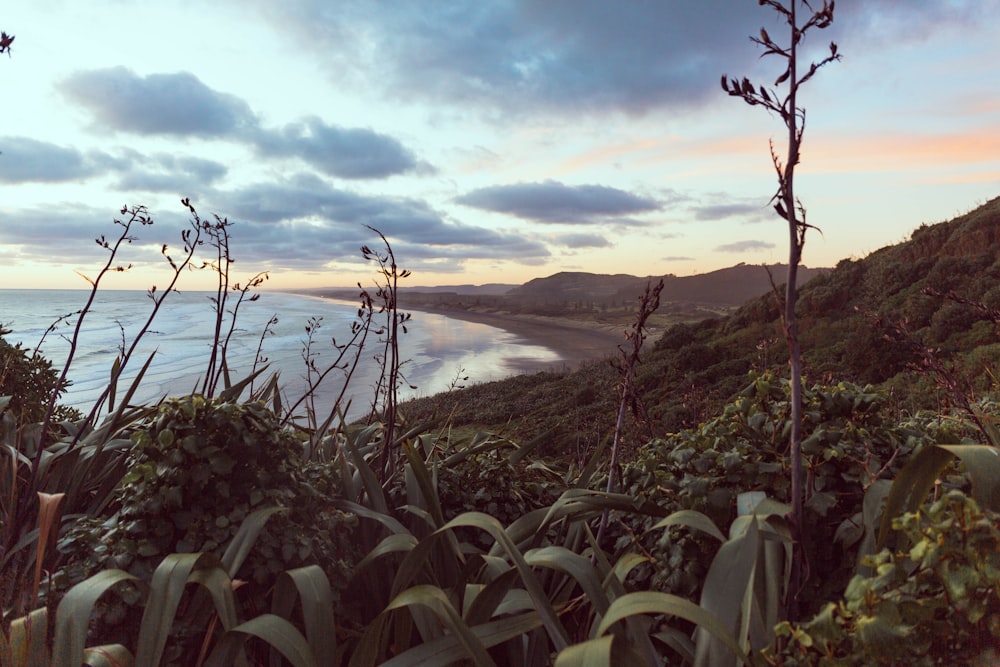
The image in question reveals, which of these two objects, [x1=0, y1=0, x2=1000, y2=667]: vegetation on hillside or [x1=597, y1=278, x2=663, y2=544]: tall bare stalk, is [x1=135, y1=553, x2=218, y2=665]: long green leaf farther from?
[x1=597, y1=278, x2=663, y2=544]: tall bare stalk

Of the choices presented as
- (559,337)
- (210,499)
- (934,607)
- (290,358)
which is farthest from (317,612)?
(559,337)

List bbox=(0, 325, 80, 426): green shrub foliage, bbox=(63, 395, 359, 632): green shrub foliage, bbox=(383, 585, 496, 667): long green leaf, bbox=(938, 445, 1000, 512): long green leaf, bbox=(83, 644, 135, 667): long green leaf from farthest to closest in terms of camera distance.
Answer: bbox=(0, 325, 80, 426): green shrub foliage < bbox=(63, 395, 359, 632): green shrub foliage < bbox=(83, 644, 135, 667): long green leaf < bbox=(383, 585, 496, 667): long green leaf < bbox=(938, 445, 1000, 512): long green leaf

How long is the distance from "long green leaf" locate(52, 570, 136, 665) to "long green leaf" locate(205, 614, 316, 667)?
0.33 m

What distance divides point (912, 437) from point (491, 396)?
15225mm

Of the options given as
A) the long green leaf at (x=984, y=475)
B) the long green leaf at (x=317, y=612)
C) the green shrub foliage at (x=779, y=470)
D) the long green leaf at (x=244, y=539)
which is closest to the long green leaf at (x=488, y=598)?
the long green leaf at (x=317, y=612)

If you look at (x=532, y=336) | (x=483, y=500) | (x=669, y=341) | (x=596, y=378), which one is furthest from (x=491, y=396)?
(x=532, y=336)

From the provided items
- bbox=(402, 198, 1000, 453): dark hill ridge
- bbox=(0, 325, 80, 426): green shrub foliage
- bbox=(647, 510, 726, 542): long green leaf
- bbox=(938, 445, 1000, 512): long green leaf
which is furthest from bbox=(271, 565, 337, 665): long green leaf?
bbox=(402, 198, 1000, 453): dark hill ridge

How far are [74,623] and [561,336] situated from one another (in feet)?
121

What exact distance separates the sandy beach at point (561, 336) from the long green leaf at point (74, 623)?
20.8m

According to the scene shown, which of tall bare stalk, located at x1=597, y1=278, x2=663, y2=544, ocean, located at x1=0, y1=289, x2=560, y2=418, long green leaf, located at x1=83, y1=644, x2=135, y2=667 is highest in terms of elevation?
tall bare stalk, located at x1=597, y1=278, x2=663, y2=544

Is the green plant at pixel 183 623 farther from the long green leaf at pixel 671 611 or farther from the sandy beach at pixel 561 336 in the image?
the sandy beach at pixel 561 336

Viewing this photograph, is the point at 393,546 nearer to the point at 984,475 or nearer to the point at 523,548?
the point at 523,548

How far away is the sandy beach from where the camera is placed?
26.7 meters

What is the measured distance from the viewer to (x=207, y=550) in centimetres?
197
